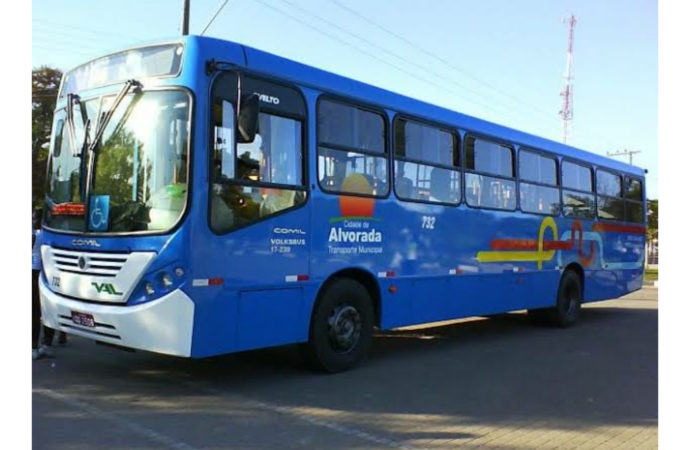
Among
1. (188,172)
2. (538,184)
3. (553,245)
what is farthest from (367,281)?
(553,245)

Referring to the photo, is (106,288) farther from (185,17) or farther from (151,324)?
(185,17)

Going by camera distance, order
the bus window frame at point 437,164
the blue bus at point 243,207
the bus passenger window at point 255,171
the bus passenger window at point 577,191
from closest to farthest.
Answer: the blue bus at point 243,207
the bus passenger window at point 255,171
the bus window frame at point 437,164
the bus passenger window at point 577,191

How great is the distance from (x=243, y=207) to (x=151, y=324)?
1.40m

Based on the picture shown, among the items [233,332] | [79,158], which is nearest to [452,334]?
[233,332]

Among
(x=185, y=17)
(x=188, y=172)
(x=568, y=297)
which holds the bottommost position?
(x=568, y=297)

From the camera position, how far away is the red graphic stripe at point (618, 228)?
44.1ft

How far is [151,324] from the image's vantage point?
18.8 ft

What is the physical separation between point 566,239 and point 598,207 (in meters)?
1.71

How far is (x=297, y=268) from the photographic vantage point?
677cm

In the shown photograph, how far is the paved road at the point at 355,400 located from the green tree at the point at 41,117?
16975 millimetres

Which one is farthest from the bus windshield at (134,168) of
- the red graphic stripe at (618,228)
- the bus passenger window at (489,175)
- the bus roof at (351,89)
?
the red graphic stripe at (618,228)

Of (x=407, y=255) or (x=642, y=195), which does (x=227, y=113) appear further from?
(x=642, y=195)

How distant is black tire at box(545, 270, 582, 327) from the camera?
39.9 feet

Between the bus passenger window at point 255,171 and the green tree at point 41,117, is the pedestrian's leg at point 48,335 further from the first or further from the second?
the green tree at point 41,117
